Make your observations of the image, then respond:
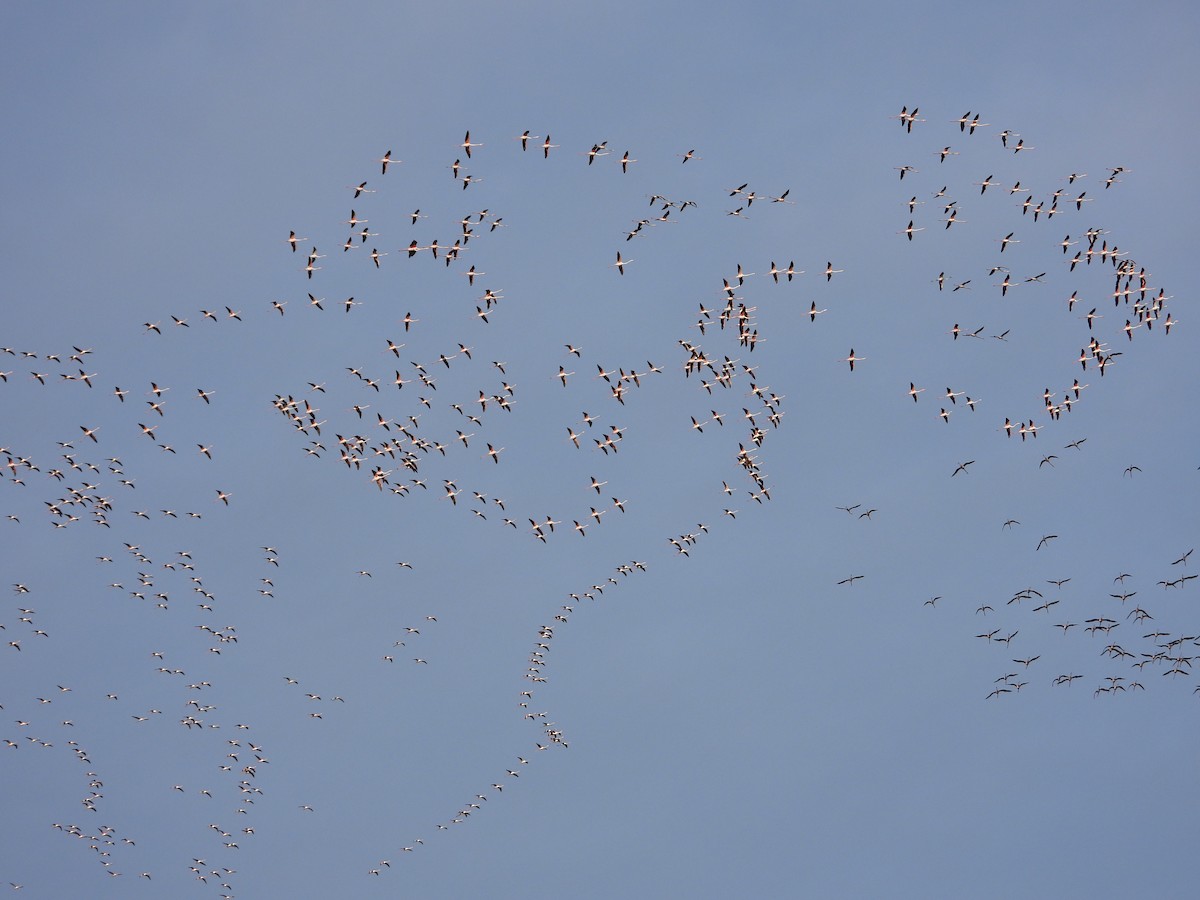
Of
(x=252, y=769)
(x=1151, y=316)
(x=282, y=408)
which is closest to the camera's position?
(x=1151, y=316)

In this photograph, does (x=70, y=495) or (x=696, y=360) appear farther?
(x=70, y=495)

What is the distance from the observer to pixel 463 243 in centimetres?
9869

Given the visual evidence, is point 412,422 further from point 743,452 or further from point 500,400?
point 743,452

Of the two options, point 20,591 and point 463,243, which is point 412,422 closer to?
point 463,243


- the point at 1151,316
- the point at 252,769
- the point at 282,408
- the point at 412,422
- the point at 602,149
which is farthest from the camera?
the point at 252,769

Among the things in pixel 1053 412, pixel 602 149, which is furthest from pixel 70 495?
pixel 1053 412

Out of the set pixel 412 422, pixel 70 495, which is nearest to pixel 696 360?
pixel 412 422

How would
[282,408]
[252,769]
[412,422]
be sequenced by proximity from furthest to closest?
[252,769]
[412,422]
[282,408]

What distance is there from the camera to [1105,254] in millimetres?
101750

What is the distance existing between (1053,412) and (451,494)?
43587 mm

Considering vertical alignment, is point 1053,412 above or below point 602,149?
below

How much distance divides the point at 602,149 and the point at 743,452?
25090 mm

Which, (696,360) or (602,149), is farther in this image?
(696,360)

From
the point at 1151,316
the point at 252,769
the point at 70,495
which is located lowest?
the point at 252,769
